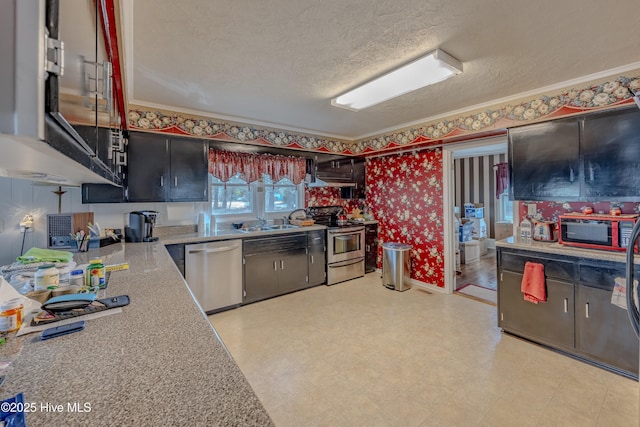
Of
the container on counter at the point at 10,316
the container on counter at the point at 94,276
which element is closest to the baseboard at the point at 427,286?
the container on counter at the point at 94,276

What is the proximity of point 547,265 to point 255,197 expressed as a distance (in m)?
3.61

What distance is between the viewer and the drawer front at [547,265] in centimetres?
237

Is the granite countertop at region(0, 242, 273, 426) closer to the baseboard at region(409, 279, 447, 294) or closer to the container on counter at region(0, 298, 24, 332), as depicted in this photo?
the container on counter at region(0, 298, 24, 332)

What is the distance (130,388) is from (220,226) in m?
3.40

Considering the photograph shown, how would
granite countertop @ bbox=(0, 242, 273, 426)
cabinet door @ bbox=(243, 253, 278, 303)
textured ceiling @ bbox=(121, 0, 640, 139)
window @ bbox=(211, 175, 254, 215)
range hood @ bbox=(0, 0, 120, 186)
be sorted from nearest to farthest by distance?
1. range hood @ bbox=(0, 0, 120, 186)
2. granite countertop @ bbox=(0, 242, 273, 426)
3. textured ceiling @ bbox=(121, 0, 640, 139)
4. cabinet door @ bbox=(243, 253, 278, 303)
5. window @ bbox=(211, 175, 254, 215)

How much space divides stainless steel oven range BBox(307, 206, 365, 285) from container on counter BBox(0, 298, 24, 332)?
3466mm

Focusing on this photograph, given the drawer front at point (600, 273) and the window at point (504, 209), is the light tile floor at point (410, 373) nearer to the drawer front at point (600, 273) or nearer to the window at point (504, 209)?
the drawer front at point (600, 273)

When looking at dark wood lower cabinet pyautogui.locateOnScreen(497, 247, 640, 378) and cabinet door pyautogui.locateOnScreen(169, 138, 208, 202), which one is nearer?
dark wood lower cabinet pyautogui.locateOnScreen(497, 247, 640, 378)

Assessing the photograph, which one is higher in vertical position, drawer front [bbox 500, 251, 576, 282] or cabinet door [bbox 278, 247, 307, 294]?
drawer front [bbox 500, 251, 576, 282]

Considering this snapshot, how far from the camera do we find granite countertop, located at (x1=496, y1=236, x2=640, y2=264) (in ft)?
7.10

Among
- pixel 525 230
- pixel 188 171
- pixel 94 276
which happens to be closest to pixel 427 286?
pixel 525 230

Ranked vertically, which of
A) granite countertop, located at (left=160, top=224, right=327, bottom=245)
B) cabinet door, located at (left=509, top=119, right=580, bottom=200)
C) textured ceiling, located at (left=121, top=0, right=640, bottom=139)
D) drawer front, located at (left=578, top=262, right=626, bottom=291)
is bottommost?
drawer front, located at (left=578, top=262, right=626, bottom=291)

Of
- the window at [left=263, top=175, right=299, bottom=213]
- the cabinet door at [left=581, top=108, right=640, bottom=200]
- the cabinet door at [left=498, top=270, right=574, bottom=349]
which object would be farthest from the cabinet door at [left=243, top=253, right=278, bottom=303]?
the cabinet door at [left=581, top=108, right=640, bottom=200]

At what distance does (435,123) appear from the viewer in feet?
11.9
